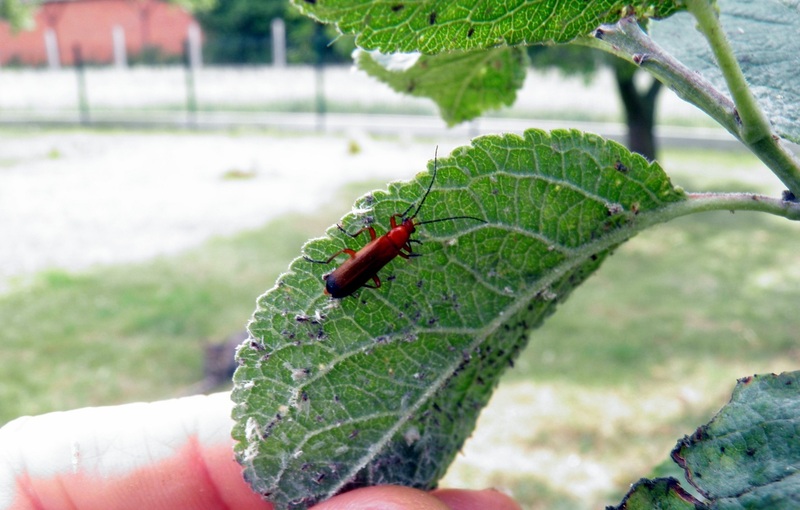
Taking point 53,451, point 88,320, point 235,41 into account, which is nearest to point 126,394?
point 88,320

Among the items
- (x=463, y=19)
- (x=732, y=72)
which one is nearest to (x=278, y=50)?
(x=463, y=19)

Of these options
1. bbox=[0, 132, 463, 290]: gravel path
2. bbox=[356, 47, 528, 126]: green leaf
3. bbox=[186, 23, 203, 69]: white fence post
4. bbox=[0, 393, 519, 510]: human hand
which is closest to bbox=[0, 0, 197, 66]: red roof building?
bbox=[186, 23, 203, 69]: white fence post

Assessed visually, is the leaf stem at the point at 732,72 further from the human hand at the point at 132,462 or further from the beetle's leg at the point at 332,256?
the human hand at the point at 132,462

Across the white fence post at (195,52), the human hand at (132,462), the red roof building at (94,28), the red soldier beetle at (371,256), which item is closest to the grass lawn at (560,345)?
the human hand at (132,462)

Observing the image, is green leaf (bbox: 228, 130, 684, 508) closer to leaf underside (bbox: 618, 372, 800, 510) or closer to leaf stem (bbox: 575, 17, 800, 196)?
leaf stem (bbox: 575, 17, 800, 196)

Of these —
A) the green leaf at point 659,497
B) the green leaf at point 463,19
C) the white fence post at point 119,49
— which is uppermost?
the green leaf at point 463,19

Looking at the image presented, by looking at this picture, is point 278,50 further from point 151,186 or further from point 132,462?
point 132,462
